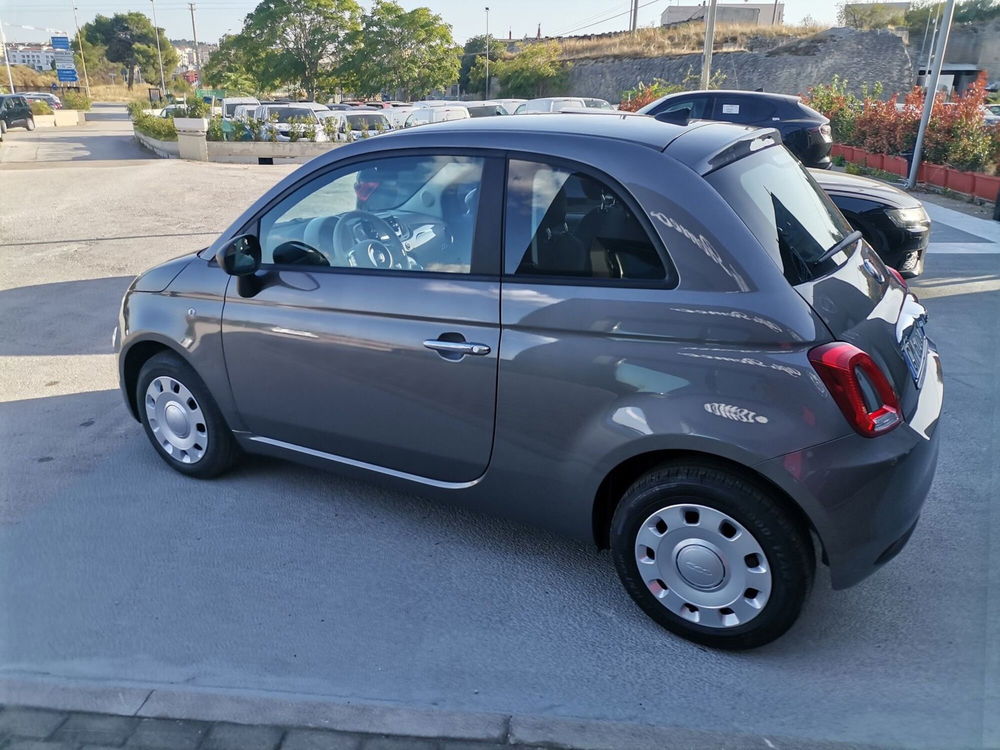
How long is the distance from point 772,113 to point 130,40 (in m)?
106

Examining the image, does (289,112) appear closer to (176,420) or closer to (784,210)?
(176,420)

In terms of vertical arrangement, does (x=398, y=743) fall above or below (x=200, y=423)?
below

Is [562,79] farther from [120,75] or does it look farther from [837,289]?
[120,75]

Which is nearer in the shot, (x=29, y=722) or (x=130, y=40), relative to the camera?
(x=29, y=722)

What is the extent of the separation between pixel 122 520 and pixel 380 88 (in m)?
46.0

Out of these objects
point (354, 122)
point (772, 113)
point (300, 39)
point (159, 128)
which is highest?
point (300, 39)

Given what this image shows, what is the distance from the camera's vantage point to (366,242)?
140 inches

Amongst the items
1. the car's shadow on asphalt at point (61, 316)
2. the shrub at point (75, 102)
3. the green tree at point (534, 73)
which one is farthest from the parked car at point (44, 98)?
the car's shadow on asphalt at point (61, 316)

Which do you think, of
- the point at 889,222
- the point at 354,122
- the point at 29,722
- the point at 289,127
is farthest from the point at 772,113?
the point at 354,122

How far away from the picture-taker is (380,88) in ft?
151

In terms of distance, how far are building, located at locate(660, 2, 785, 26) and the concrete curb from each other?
8298 cm

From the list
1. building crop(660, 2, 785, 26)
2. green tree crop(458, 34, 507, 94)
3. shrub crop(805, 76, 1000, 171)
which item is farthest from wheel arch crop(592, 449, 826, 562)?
building crop(660, 2, 785, 26)

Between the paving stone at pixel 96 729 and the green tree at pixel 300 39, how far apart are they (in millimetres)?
47284

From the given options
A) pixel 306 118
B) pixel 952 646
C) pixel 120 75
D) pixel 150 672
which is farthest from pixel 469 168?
pixel 120 75
